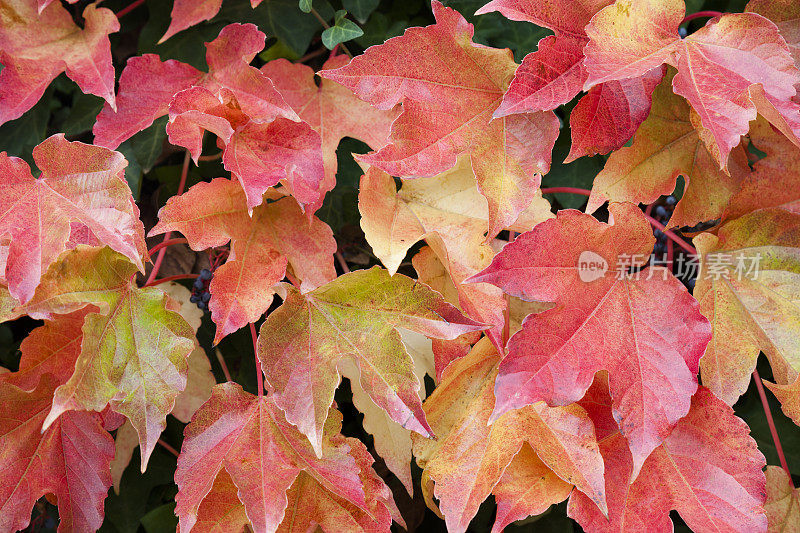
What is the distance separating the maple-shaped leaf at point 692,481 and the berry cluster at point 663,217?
0.21m

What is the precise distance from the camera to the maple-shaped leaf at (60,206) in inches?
23.0

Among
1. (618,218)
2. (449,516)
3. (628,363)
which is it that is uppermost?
(618,218)

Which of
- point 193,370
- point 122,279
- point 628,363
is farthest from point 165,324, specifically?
point 628,363

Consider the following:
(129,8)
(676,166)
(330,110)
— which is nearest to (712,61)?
(676,166)

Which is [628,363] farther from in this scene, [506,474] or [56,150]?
[56,150]

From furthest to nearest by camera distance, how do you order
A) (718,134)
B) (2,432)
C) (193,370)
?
1. (193,370)
2. (2,432)
3. (718,134)

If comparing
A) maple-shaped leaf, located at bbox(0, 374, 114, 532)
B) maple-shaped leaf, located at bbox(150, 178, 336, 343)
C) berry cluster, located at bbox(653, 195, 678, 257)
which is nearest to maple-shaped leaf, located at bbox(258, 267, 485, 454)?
maple-shaped leaf, located at bbox(150, 178, 336, 343)

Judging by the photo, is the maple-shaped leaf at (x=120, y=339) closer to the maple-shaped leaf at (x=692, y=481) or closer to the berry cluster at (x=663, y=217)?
the maple-shaped leaf at (x=692, y=481)

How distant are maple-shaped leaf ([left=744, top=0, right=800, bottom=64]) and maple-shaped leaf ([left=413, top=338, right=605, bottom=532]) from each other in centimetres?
50

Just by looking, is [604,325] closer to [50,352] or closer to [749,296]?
[749,296]

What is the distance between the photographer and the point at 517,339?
577 millimetres

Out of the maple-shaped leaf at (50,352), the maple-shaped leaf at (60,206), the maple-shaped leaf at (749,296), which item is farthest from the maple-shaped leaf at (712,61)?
the maple-shaped leaf at (50,352)

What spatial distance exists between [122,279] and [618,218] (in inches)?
21.0

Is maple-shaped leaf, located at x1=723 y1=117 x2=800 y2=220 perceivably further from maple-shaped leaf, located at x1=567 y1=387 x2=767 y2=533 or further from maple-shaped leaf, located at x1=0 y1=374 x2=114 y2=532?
maple-shaped leaf, located at x1=0 y1=374 x2=114 y2=532
